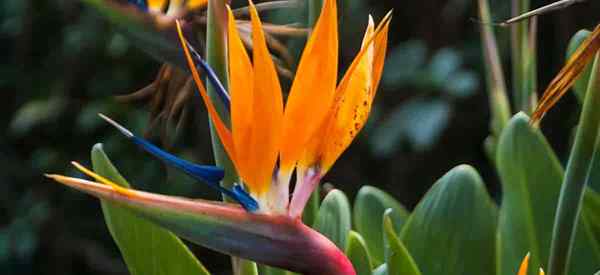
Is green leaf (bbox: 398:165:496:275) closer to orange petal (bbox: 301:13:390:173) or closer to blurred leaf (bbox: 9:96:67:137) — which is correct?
orange petal (bbox: 301:13:390:173)

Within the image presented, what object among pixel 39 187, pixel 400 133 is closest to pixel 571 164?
pixel 400 133

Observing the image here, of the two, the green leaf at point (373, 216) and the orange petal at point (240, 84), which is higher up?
the orange petal at point (240, 84)

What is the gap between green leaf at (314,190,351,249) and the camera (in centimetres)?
83

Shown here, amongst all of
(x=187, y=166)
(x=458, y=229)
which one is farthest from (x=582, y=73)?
(x=187, y=166)

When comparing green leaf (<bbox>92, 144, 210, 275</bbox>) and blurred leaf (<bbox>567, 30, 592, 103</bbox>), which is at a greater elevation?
blurred leaf (<bbox>567, 30, 592, 103</bbox>)

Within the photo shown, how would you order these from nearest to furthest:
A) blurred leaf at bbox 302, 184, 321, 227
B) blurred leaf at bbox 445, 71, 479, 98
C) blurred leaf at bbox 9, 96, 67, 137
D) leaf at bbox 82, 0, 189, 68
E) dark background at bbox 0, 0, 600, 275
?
1. leaf at bbox 82, 0, 189, 68
2. blurred leaf at bbox 302, 184, 321, 227
3. blurred leaf at bbox 445, 71, 479, 98
4. dark background at bbox 0, 0, 600, 275
5. blurred leaf at bbox 9, 96, 67, 137

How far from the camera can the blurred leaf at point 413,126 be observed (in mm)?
1908

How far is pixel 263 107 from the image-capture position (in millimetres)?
581

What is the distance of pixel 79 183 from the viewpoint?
561 mm

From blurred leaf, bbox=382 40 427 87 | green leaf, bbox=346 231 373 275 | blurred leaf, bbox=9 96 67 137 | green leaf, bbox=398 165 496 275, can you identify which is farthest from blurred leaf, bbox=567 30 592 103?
blurred leaf, bbox=9 96 67 137

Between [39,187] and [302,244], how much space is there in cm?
179

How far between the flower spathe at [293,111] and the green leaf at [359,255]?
127 mm

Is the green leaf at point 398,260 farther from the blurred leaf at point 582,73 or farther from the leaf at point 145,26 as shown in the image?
the blurred leaf at point 582,73

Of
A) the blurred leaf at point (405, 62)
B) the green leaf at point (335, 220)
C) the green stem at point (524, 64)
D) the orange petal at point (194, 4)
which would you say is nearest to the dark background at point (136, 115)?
the blurred leaf at point (405, 62)
